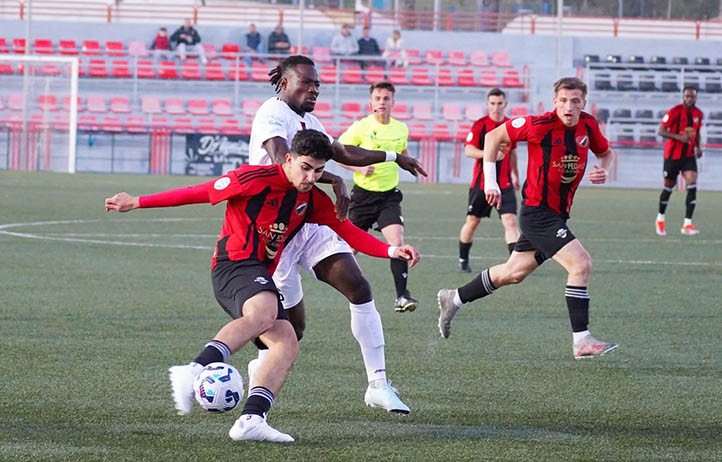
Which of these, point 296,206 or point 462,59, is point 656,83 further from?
point 296,206

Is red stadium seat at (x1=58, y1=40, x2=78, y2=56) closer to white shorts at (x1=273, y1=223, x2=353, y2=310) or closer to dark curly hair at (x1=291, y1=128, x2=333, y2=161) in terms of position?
white shorts at (x1=273, y1=223, x2=353, y2=310)

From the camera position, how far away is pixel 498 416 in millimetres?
6414

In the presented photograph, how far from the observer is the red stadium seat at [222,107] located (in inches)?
1414

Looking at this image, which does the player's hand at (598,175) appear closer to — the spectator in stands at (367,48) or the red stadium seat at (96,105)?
the red stadium seat at (96,105)

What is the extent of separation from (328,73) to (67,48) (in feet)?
25.6

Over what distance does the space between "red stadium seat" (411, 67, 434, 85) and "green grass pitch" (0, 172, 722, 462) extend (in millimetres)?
21304

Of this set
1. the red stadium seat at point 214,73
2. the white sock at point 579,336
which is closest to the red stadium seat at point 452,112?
the red stadium seat at point 214,73

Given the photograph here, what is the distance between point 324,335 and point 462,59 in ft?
98.4

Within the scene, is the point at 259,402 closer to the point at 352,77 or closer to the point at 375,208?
the point at 375,208

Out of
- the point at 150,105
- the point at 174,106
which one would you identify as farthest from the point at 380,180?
the point at 150,105

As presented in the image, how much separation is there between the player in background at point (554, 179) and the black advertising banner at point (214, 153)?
83.1 feet

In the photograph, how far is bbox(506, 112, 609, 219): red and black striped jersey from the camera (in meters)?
8.82

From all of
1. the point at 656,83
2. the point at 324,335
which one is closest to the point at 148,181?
the point at 656,83

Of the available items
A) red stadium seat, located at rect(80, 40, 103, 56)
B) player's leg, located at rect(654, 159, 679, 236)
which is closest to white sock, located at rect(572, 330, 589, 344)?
player's leg, located at rect(654, 159, 679, 236)
